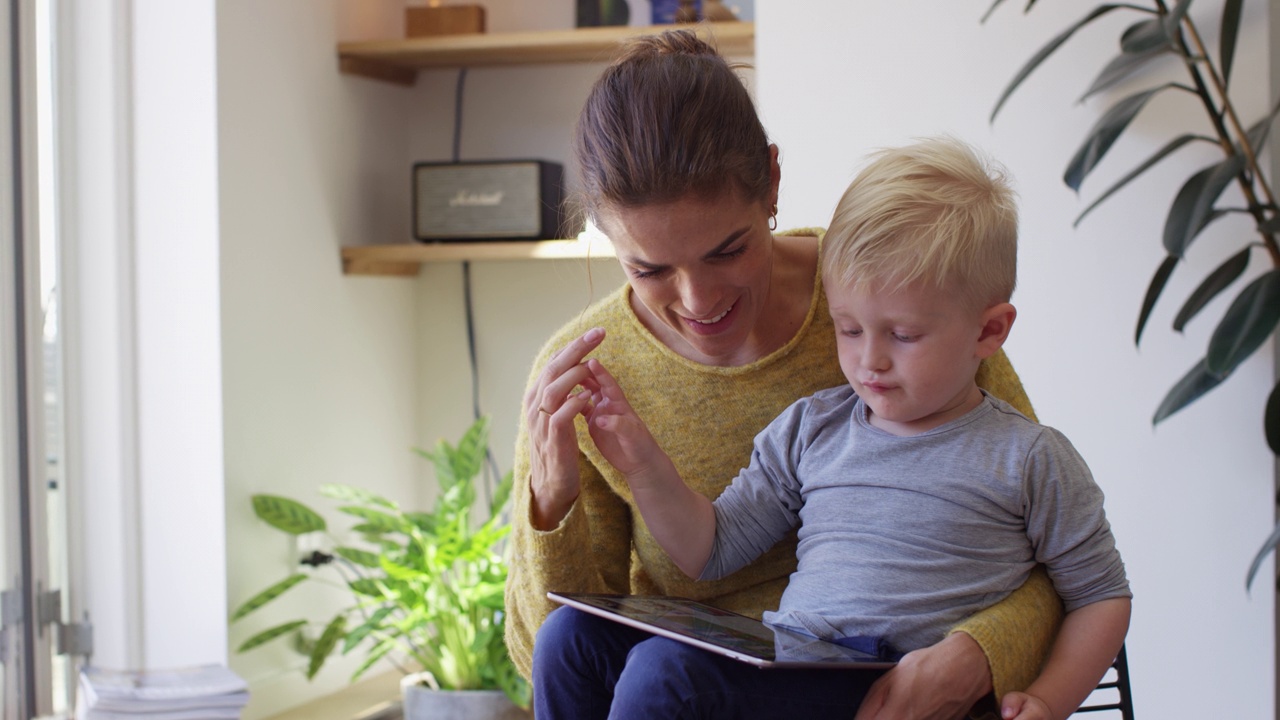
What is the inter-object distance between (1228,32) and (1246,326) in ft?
1.48

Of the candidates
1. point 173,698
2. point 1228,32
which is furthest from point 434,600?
point 1228,32

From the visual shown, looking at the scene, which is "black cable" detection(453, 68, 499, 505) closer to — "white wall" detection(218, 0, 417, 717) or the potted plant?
"white wall" detection(218, 0, 417, 717)

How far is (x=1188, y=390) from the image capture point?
1.79 meters

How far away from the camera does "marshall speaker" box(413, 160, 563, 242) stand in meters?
2.88

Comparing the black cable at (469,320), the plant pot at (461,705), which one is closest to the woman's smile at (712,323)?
the plant pot at (461,705)

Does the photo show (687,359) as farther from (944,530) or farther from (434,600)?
(434,600)

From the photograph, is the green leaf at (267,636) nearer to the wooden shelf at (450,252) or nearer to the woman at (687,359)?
the wooden shelf at (450,252)

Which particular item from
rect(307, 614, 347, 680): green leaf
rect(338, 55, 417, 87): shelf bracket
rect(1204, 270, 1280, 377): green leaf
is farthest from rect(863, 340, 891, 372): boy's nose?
rect(338, 55, 417, 87): shelf bracket

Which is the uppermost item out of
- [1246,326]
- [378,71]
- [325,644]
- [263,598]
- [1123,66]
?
[378,71]

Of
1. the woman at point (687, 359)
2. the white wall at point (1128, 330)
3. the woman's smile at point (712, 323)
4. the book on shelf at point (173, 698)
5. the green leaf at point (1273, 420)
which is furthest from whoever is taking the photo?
the book on shelf at point (173, 698)

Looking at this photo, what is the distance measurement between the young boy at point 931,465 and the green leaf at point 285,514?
1575 millimetres

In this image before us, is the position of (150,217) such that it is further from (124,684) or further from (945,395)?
(945,395)

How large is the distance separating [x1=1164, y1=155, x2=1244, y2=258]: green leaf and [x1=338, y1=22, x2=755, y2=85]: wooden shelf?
→ 1133mm

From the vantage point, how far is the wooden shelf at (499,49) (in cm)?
276
